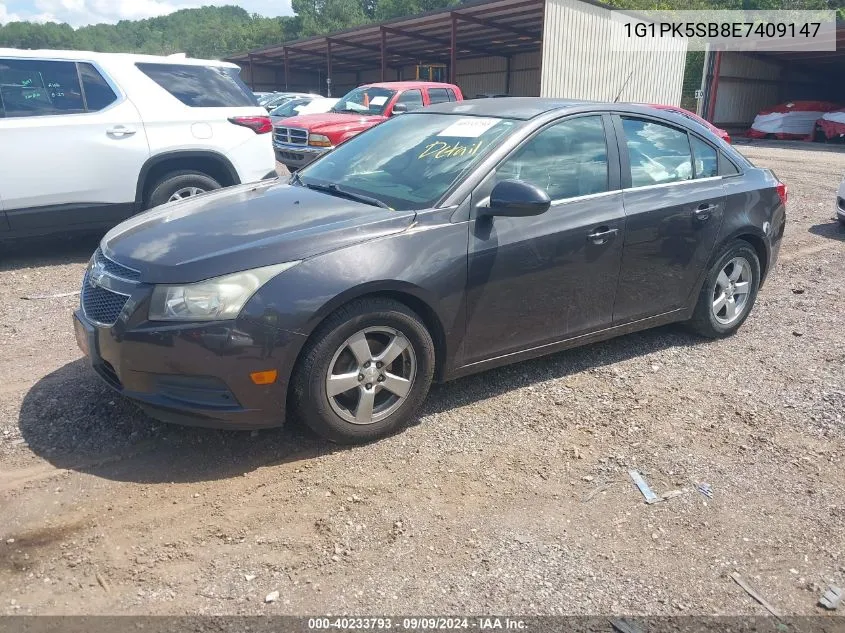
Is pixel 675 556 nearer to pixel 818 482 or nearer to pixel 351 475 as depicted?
pixel 818 482

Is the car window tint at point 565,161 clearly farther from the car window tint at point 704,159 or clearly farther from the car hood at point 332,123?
the car hood at point 332,123

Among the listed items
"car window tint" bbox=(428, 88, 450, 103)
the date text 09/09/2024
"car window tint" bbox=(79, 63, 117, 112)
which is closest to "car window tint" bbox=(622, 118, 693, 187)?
the date text 09/09/2024

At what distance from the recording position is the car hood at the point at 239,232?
3129mm

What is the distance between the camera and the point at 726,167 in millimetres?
4930

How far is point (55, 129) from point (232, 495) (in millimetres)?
4812

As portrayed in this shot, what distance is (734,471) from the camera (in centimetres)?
341

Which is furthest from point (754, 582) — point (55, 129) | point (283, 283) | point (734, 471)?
point (55, 129)

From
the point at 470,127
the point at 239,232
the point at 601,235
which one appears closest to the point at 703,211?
the point at 601,235

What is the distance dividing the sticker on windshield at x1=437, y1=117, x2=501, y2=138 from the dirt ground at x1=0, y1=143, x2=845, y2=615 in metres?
1.50

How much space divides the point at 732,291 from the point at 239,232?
363 centimetres

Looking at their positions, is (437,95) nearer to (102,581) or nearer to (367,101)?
(367,101)

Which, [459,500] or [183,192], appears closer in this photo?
[459,500]

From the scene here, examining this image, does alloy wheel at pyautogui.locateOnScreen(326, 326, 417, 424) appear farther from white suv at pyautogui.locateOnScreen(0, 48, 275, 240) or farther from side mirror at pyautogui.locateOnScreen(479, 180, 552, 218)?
white suv at pyautogui.locateOnScreen(0, 48, 275, 240)

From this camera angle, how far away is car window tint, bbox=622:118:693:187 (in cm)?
439
